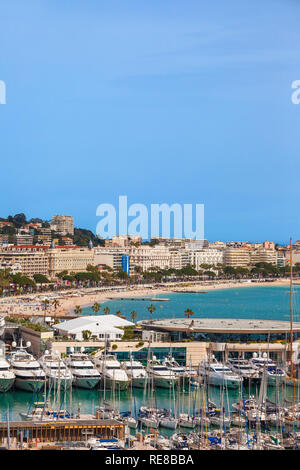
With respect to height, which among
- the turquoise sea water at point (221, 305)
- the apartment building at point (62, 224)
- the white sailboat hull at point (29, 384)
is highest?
the apartment building at point (62, 224)

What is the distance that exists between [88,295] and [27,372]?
16242 mm

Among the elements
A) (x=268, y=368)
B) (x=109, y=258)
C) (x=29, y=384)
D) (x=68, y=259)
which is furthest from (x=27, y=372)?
(x=109, y=258)

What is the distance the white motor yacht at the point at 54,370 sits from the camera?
740cm

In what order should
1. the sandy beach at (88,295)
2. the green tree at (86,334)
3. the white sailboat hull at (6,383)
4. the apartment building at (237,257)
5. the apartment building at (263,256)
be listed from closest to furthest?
the white sailboat hull at (6,383) → the green tree at (86,334) → the sandy beach at (88,295) → the apartment building at (237,257) → the apartment building at (263,256)

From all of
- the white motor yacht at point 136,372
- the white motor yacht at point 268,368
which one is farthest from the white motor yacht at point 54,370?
the white motor yacht at point 268,368

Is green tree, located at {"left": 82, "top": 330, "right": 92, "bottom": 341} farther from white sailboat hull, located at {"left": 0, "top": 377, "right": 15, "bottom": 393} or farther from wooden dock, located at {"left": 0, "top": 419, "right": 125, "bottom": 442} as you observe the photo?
wooden dock, located at {"left": 0, "top": 419, "right": 125, "bottom": 442}

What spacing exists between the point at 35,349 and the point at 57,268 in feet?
67.7

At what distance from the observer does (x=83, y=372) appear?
26.0 feet

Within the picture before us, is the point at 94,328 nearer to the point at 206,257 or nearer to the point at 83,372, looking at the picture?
the point at 83,372

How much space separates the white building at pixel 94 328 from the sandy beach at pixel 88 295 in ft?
14.8

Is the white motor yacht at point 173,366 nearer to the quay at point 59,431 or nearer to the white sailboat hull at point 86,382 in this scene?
the white sailboat hull at point 86,382

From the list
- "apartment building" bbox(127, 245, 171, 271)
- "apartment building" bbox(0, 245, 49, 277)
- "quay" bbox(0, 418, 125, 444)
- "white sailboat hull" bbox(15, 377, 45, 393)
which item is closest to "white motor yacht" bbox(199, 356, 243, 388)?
"white sailboat hull" bbox(15, 377, 45, 393)
